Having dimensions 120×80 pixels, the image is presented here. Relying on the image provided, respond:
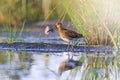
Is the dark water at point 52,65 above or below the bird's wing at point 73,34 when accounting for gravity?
below

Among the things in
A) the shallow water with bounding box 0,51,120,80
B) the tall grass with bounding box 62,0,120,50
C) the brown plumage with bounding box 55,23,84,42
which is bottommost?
the shallow water with bounding box 0,51,120,80

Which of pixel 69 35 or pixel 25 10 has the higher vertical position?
pixel 25 10

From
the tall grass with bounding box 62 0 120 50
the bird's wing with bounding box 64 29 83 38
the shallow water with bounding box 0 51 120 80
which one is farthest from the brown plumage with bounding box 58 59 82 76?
the bird's wing with bounding box 64 29 83 38

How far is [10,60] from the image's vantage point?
34.1 feet

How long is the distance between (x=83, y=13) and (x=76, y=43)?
0.84 meters

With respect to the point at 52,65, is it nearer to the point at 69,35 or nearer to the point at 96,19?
the point at 96,19

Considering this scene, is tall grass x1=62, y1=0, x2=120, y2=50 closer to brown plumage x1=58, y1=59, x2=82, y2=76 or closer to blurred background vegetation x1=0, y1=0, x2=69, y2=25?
brown plumage x1=58, y1=59, x2=82, y2=76

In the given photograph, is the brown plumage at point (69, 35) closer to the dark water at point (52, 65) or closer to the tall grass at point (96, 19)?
the tall grass at point (96, 19)

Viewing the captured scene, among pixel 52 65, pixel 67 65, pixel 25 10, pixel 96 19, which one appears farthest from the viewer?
pixel 25 10

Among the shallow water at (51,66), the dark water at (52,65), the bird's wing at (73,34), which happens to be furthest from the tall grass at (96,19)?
the shallow water at (51,66)

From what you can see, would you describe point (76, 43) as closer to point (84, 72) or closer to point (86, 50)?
point (86, 50)

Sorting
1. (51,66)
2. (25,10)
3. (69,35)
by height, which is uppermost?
(25,10)

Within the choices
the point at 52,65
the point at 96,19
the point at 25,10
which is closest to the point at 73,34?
the point at 96,19

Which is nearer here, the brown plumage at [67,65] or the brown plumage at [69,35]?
the brown plumage at [67,65]
